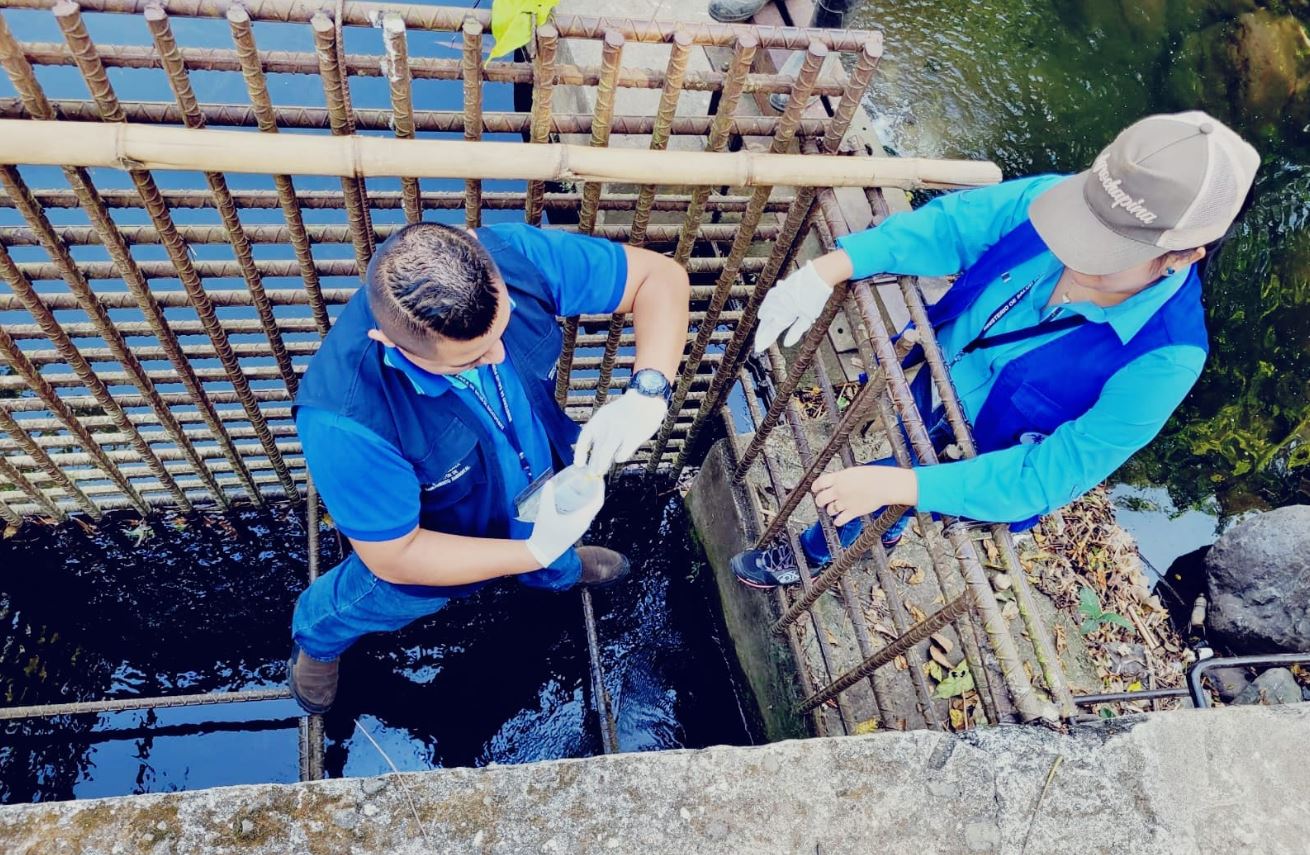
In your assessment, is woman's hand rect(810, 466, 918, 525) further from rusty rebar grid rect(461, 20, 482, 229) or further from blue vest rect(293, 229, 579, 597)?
rusty rebar grid rect(461, 20, 482, 229)

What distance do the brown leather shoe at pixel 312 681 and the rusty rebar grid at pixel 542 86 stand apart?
1.98 m

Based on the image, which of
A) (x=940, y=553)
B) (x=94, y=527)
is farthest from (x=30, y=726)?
(x=940, y=553)

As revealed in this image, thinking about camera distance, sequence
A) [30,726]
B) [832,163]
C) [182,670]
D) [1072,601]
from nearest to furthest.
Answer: [832,163] < [30,726] < [182,670] < [1072,601]

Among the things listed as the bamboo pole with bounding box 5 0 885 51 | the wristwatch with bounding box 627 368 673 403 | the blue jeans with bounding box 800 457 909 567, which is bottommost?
the blue jeans with bounding box 800 457 909 567

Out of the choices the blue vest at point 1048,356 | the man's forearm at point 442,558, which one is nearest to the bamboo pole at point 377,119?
the blue vest at point 1048,356

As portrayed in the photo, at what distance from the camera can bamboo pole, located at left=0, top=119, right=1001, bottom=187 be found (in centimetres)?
208

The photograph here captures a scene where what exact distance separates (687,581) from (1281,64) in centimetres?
629

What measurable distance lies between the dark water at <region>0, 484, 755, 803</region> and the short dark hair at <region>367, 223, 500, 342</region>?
2331mm

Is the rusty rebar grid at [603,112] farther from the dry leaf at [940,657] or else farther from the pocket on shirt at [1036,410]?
the dry leaf at [940,657]

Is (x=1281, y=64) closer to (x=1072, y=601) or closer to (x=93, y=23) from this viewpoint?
(x=1072, y=601)

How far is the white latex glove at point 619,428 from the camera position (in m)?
2.64

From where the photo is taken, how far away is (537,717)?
390 centimetres

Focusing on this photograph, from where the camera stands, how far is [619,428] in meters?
2.66

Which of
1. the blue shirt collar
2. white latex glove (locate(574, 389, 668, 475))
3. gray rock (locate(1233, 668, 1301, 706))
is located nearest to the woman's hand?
white latex glove (locate(574, 389, 668, 475))
